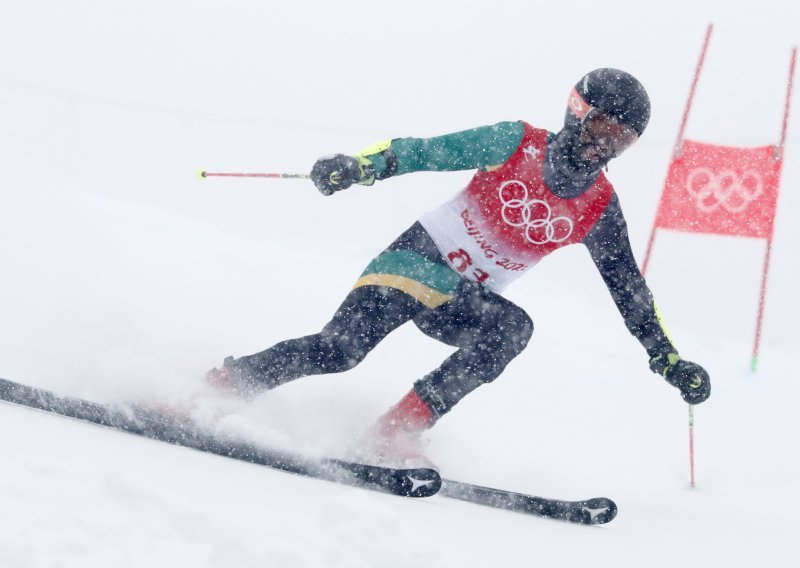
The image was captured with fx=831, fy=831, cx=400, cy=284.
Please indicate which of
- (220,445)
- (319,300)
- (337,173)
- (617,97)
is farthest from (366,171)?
(319,300)

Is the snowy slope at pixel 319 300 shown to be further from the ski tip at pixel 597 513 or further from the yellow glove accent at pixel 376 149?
the yellow glove accent at pixel 376 149

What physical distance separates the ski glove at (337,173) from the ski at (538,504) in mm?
1024

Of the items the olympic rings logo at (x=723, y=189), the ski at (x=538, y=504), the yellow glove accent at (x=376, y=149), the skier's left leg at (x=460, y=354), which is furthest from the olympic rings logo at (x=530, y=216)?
the olympic rings logo at (x=723, y=189)

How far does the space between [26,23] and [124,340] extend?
12267mm

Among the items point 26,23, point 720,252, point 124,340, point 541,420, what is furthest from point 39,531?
point 26,23

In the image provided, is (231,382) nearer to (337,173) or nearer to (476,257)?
(337,173)

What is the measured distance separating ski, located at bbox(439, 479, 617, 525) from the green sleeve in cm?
106

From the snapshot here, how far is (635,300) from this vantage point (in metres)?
2.99

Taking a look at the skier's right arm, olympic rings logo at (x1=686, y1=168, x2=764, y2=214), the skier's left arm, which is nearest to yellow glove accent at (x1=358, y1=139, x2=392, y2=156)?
the skier's right arm

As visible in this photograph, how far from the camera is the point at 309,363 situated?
2.84 m

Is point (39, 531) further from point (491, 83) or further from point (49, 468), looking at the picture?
point (491, 83)

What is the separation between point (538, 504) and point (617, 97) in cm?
133

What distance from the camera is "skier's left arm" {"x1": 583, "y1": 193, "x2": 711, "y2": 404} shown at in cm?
292

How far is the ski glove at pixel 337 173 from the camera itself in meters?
2.71
